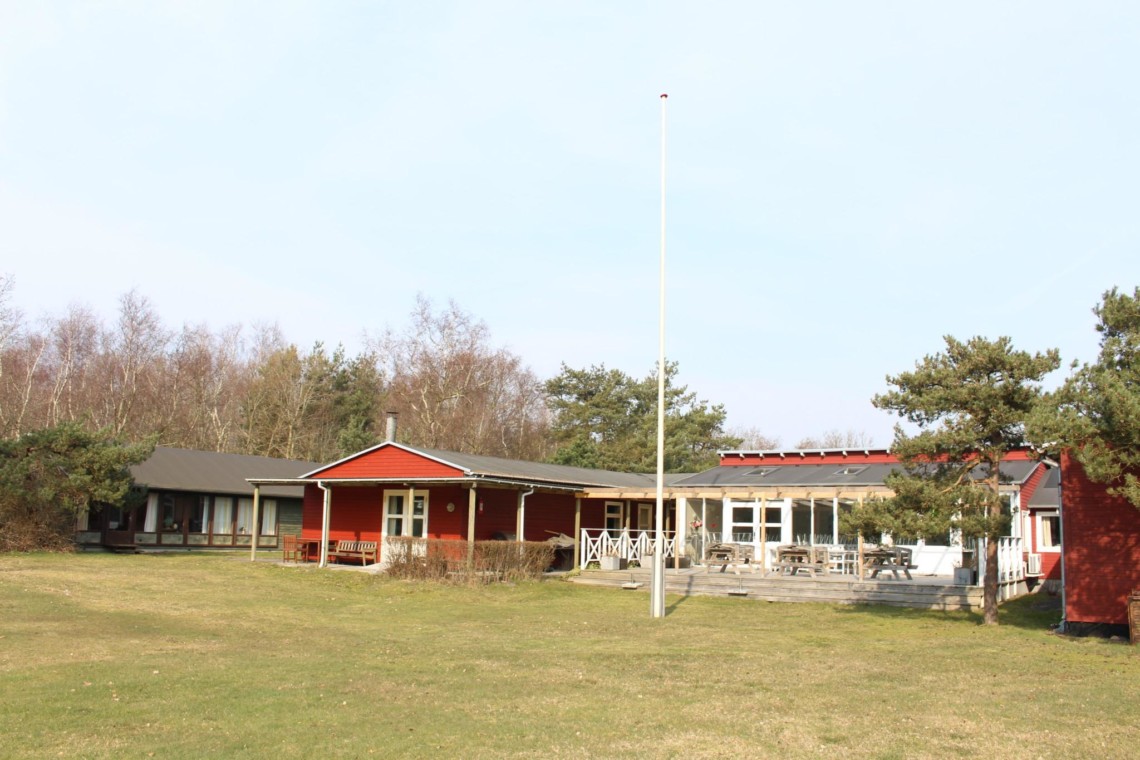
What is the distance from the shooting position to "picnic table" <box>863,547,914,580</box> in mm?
21312

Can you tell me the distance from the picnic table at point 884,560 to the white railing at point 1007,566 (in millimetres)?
1694

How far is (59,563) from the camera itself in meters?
23.2

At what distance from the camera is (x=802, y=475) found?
2827cm

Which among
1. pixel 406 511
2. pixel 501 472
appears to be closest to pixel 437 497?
pixel 406 511

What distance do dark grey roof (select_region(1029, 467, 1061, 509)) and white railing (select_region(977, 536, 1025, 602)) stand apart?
312 cm

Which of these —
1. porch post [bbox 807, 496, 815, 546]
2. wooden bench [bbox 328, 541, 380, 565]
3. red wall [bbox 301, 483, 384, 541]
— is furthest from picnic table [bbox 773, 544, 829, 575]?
red wall [bbox 301, 483, 384, 541]

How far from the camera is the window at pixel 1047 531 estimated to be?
25578 millimetres

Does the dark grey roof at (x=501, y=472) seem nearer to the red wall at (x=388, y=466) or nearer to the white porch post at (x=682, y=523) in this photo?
the red wall at (x=388, y=466)

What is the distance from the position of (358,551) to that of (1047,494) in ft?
64.5

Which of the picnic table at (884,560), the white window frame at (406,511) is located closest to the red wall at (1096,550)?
the picnic table at (884,560)

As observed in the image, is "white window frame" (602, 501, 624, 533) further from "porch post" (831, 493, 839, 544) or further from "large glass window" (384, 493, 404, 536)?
"porch post" (831, 493, 839, 544)

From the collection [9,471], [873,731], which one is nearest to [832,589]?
[873,731]

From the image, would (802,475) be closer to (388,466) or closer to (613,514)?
(613,514)

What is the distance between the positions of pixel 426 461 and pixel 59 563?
937cm
